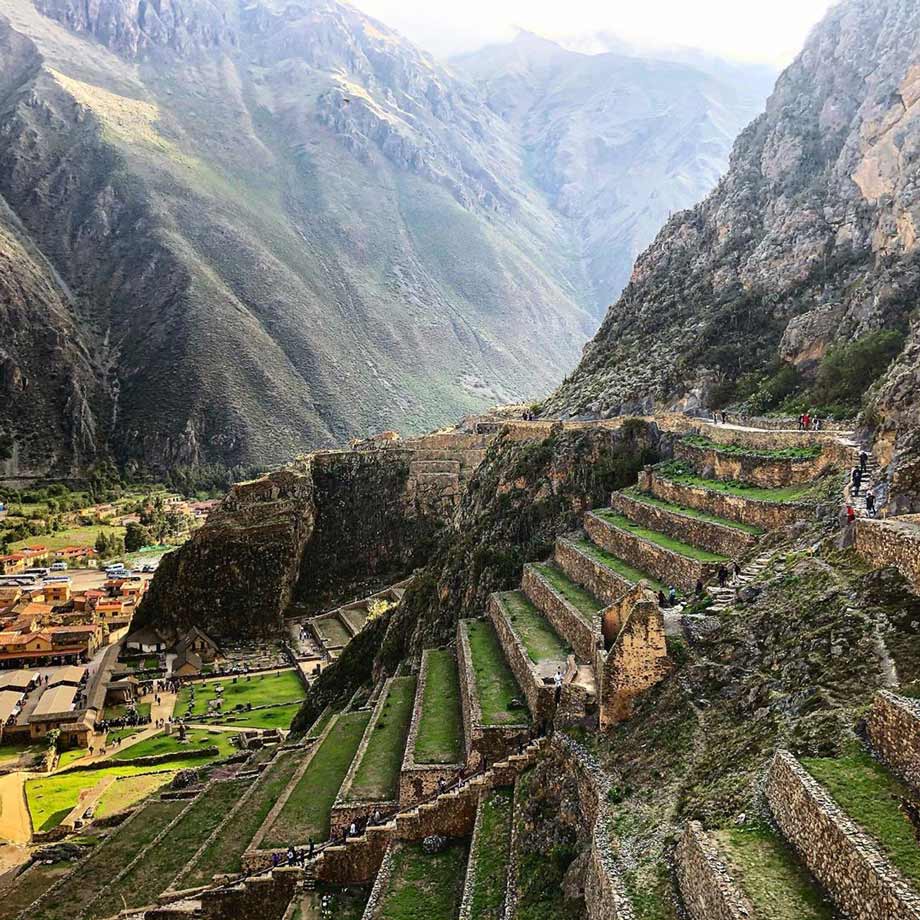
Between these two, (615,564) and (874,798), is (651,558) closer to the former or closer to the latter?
(615,564)

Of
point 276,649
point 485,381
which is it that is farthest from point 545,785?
point 485,381

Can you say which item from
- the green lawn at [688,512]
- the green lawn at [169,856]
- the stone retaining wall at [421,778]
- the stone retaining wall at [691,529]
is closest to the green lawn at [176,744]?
the green lawn at [169,856]

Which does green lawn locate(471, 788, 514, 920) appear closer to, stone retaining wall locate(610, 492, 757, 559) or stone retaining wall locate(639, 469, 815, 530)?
stone retaining wall locate(610, 492, 757, 559)

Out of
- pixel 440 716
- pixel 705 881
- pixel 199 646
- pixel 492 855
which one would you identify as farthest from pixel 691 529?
pixel 199 646

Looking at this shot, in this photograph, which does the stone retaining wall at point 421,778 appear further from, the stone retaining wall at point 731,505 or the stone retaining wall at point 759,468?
the stone retaining wall at point 759,468

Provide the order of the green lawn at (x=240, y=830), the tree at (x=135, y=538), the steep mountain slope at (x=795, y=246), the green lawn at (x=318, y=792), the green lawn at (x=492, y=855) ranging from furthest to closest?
the tree at (x=135, y=538) < the steep mountain slope at (x=795, y=246) < the green lawn at (x=240, y=830) < the green lawn at (x=318, y=792) < the green lawn at (x=492, y=855)

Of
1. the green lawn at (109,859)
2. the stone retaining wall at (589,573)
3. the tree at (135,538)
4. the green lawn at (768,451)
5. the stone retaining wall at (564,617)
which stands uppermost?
the tree at (135,538)
